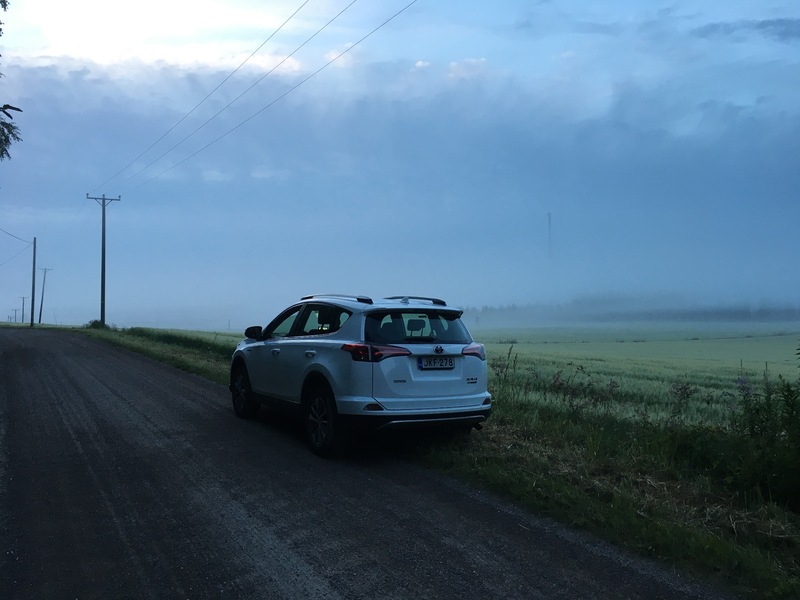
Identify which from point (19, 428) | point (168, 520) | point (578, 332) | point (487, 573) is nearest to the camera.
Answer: point (487, 573)

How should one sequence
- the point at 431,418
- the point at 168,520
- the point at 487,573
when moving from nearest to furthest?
the point at 487,573 < the point at 168,520 < the point at 431,418

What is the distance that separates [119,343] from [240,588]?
24.2m

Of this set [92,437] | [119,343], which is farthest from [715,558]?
[119,343]

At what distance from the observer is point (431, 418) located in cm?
674

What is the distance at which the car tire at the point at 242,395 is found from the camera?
9.41 metres

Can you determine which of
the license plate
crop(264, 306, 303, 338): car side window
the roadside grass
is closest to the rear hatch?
the license plate

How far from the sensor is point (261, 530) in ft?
15.8

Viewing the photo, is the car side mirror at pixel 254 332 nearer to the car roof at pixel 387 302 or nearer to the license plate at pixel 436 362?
the car roof at pixel 387 302

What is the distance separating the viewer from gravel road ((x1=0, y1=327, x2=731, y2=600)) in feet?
12.9

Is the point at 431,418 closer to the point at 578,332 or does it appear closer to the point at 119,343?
the point at 119,343

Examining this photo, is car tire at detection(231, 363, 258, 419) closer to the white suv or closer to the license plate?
the white suv

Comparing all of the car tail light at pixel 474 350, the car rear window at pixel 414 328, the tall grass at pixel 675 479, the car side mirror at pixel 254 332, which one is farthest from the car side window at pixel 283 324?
the tall grass at pixel 675 479

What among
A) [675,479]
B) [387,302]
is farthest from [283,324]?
[675,479]

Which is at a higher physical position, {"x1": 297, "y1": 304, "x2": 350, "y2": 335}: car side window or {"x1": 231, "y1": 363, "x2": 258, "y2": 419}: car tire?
{"x1": 297, "y1": 304, "x2": 350, "y2": 335}: car side window
